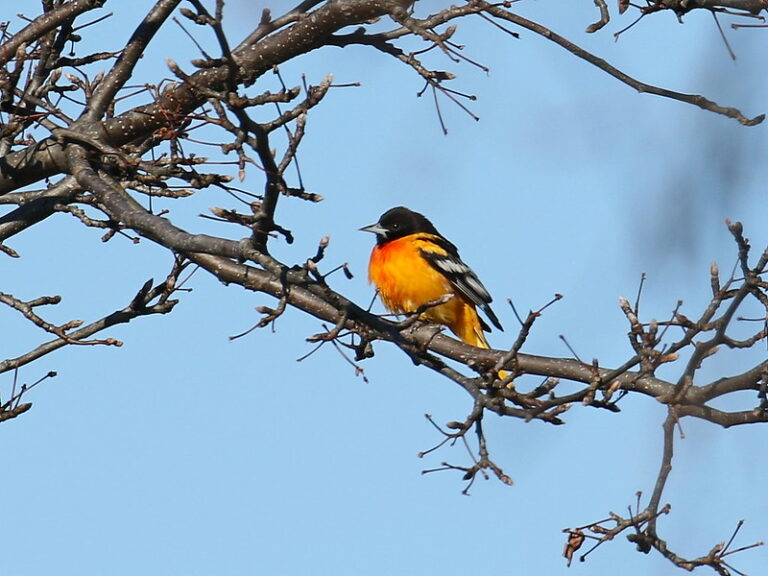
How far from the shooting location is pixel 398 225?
8945mm

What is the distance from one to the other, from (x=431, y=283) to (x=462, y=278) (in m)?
0.29

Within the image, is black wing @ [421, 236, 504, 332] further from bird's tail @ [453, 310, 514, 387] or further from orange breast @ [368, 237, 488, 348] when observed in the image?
bird's tail @ [453, 310, 514, 387]

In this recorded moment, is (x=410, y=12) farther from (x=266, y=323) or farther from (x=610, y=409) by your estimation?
(x=610, y=409)

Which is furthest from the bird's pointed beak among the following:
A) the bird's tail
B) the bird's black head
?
the bird's tail

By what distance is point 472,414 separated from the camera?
166 inches

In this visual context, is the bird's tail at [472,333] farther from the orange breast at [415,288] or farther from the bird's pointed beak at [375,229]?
the bird's pointed beak at [375,229]

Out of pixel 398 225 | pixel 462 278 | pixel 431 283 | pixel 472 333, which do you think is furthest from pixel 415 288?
pixel 398 225

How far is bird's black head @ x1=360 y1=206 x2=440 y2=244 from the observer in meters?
8.84

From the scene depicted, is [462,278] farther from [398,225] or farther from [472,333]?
[398,225]

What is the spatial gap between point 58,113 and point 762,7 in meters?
2.99

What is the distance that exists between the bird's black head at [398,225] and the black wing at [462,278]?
23.4 inches

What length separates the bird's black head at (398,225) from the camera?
29.0 ft

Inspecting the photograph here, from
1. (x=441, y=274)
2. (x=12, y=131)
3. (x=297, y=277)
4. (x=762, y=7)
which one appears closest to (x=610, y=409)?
(x=297, y=277)

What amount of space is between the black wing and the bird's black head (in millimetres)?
595
